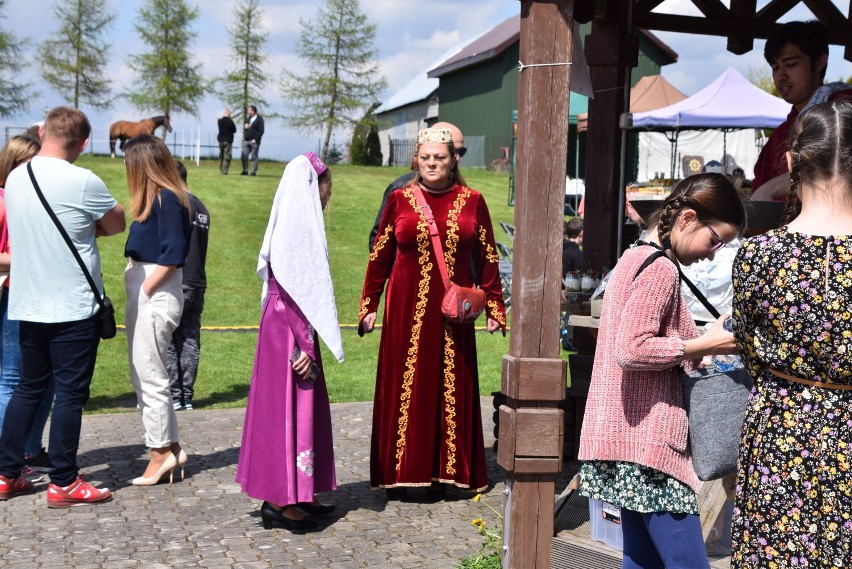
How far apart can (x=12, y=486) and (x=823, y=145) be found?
484 cm

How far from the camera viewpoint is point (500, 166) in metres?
37.4

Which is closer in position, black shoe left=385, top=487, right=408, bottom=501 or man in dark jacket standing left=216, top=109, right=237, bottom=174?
black shoe left=385, top=487, right=408, bottom=501

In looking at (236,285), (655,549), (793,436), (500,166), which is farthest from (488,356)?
(500,166)

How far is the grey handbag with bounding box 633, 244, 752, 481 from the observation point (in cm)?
311

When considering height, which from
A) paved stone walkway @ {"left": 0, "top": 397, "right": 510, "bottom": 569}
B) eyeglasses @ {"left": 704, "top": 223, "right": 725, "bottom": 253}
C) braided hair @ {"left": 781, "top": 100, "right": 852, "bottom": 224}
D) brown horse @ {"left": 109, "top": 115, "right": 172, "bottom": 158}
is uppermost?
brown horse @ {"left": 109, "top": 115, "right": 172, "bottom": 158}

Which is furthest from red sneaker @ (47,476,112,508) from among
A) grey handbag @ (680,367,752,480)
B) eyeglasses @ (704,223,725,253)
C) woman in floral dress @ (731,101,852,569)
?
woman in floral dress @ (731,101,852,569)

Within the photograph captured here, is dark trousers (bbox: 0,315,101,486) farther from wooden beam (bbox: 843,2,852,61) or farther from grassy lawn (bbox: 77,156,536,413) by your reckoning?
wooden beam (bbox: 843,2,852,61)

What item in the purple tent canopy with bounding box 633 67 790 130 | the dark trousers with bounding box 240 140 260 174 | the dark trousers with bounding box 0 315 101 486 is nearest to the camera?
the dark trousers with bounding box 0 315 101 486

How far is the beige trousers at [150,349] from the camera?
604 centimetres

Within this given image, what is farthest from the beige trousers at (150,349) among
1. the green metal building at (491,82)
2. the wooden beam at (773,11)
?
the green metal building at (491,82)

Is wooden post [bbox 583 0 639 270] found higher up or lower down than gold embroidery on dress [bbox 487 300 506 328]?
higher up

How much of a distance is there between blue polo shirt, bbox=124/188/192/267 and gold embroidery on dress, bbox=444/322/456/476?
1627mm

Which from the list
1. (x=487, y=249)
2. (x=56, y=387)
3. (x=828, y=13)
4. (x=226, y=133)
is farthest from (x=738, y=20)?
(x=226, y=133)

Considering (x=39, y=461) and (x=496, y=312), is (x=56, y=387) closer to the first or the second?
(x=39, y=461)
